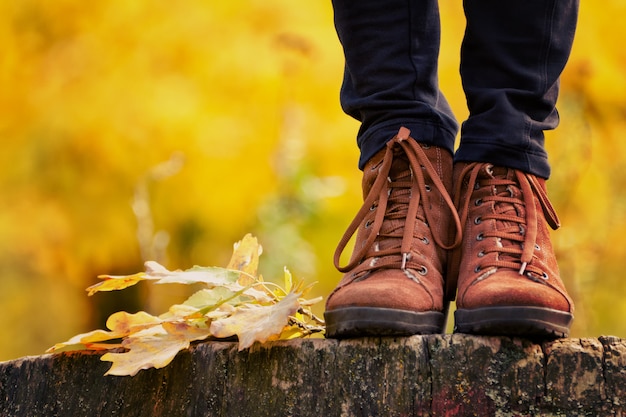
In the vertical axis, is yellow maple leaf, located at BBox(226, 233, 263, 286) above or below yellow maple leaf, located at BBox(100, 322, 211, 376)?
above

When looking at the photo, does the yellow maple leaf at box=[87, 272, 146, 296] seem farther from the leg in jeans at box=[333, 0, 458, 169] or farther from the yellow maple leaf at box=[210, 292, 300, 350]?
the leg in jeans at box=[333, 0, 458, 169]

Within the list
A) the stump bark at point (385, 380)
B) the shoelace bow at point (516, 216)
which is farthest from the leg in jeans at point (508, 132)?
the stump bark at point (385, 380)

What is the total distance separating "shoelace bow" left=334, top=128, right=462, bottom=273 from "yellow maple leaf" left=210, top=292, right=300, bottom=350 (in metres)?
0.12

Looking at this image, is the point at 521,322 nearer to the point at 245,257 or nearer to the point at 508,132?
the point at 508,132

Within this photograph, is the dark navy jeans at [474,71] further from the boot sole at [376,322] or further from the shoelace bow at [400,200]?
the boot sole at [376,322]

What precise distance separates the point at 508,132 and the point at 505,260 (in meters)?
0.18

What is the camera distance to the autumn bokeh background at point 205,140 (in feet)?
9.73

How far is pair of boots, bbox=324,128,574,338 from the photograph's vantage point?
902 mm

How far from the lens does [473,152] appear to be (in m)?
1.06

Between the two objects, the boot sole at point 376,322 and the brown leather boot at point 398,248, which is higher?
the brown leather boot at point 398,248

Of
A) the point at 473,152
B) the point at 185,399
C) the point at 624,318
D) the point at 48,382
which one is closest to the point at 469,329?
the point at 473,152

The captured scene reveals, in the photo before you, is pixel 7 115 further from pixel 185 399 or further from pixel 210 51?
pixel 185 399

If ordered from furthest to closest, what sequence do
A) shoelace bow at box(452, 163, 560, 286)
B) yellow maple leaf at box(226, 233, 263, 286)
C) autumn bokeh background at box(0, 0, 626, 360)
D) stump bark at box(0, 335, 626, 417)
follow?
autumn bokeh background at box(0, 0, 626, 360)
yellow maple leaf at box(226, 233, 263, 286)
shoelace bow at box(452, 163, 560, 286)
stump bark at box(0, 335, 626, 417)

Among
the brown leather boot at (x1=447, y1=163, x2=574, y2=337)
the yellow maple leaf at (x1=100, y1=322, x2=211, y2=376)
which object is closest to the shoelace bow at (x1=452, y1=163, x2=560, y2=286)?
the brown leather boot at (x1=447, y1=163, x2=574, y2=337)
